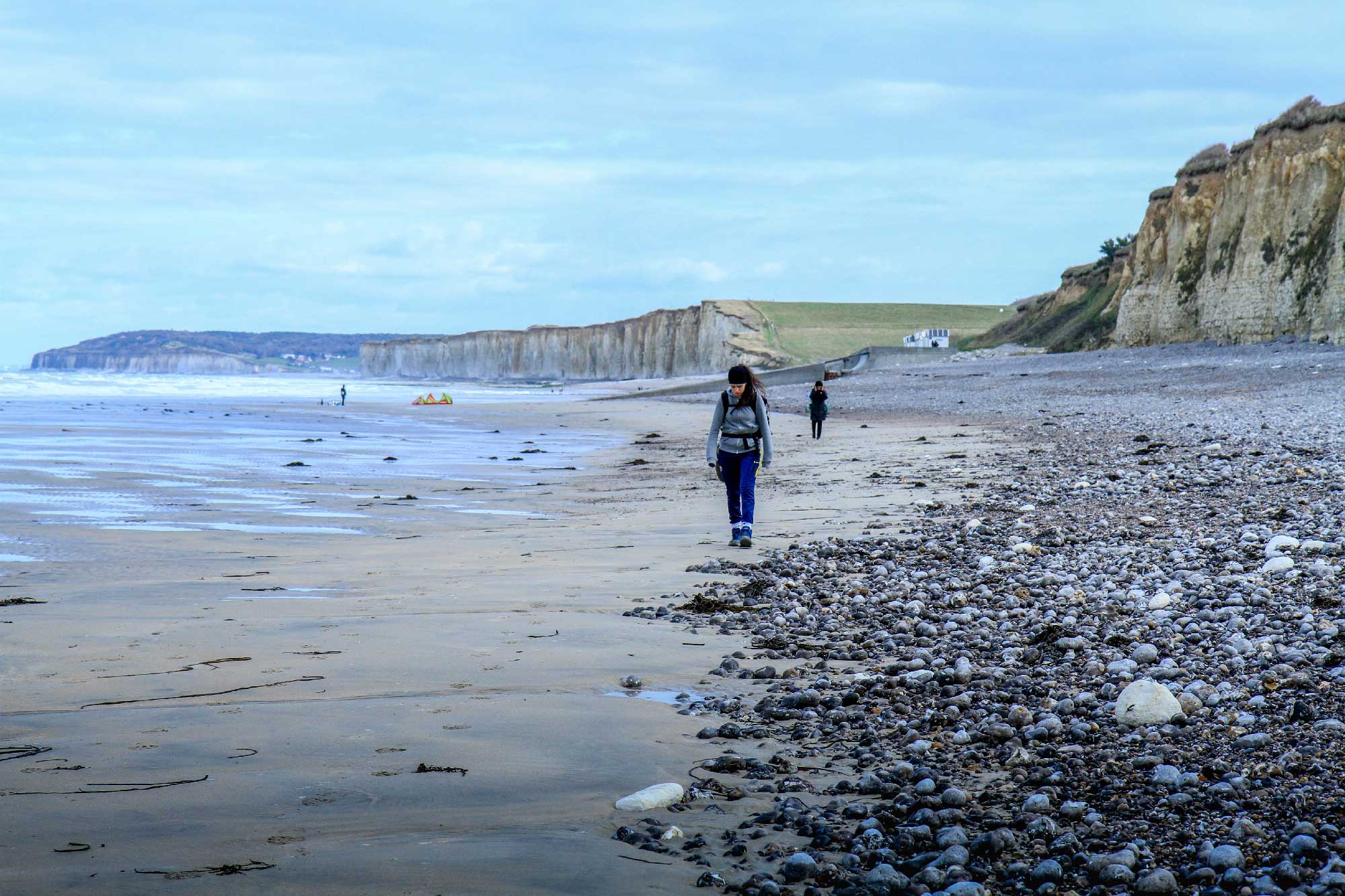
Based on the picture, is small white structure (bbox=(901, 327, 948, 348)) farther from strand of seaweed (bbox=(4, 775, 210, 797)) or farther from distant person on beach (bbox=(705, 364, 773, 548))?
strand of seaweed (bbox=(4, 775, 210, 797))

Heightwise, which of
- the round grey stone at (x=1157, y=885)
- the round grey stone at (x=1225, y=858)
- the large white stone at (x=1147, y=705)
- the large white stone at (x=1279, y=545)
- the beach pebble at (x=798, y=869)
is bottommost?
the beach pebble at (x=798, y=869)

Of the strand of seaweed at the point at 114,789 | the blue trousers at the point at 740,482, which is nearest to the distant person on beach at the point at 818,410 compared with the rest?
the blue trousers at the point at 740,482

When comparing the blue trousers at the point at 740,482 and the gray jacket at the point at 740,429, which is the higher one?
the gray jacket at the point at 740,429

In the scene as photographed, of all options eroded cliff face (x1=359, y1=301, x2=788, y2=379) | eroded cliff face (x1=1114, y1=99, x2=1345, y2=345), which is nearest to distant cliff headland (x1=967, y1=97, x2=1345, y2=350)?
Result: eroded cliff face (x1=1114, y1=99, x2=1345, y2=345)

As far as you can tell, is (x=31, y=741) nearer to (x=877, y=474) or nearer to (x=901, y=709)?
(x=901, y=709)

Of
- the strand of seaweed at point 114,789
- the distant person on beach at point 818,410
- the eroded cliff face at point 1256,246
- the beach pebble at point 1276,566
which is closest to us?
the strand of seaweed at point 114,789

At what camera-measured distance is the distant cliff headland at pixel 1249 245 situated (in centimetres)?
4053

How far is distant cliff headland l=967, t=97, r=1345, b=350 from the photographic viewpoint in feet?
133

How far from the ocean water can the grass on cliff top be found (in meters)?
80.1

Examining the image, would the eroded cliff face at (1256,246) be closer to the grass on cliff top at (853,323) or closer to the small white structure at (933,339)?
the small white structure at (933,339)

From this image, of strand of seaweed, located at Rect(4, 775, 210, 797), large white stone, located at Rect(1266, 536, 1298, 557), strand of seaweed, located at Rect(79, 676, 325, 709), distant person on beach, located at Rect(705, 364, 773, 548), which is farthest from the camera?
distant person on beach, located at Rect(705, 364, 773, 548)

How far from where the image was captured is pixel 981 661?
5.46 metres

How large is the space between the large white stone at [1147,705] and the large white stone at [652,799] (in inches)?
74.4

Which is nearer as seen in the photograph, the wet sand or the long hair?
the wet sand
